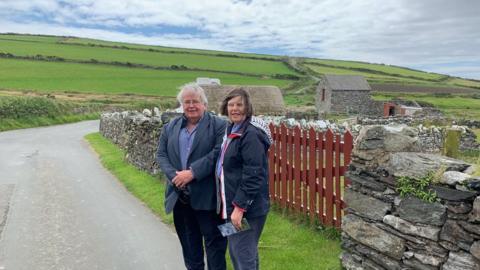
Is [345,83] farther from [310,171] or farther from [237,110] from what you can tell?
[237,110]

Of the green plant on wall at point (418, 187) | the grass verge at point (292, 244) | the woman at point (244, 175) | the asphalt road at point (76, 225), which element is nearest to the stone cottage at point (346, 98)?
the asphalt road at point (76, 225)

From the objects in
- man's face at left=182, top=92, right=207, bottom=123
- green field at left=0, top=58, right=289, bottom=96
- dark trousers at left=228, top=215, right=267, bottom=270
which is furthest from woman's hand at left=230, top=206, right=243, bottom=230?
green field at left=0, top=58, right=289, bottom=96

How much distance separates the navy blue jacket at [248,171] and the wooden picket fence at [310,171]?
211 cm

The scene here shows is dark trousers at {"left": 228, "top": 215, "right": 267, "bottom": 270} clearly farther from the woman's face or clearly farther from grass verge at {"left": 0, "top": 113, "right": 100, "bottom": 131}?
grass verge at {"left": 0, "top": 113, "right": 100, "bottom": 131}

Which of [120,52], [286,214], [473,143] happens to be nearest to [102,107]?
[473,143]

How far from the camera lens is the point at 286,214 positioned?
24.2ft

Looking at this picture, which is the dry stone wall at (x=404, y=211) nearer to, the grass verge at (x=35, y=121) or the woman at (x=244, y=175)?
the woman at (x=244, y=175)

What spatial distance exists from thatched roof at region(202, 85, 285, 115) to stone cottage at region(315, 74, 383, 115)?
1657cm

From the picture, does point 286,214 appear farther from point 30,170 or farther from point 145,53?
point 145,53

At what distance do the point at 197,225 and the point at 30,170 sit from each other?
956 centimetres

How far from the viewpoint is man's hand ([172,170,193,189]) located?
14.9 ft

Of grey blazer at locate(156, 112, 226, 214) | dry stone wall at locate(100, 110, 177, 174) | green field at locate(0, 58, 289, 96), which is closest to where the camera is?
grey blazer at locate(156, 112, 226, 214)

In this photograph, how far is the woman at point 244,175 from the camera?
395 cm

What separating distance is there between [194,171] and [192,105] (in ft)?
2.28
